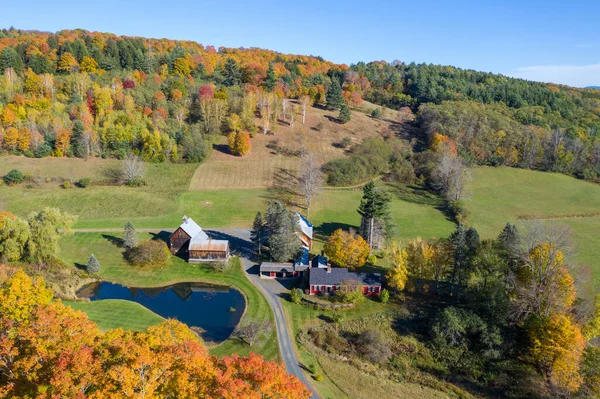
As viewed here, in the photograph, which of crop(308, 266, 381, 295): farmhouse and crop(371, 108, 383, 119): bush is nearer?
crop(308, 266, 381, 295): farmhouse

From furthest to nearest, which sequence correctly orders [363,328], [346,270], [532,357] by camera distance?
[346,270] → [363,328] → [532,357]

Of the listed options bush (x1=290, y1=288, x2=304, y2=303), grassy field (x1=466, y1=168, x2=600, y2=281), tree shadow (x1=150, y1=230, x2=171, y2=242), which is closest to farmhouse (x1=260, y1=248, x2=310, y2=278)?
bush (x1=290, y1=288, x2=304, y2=303)

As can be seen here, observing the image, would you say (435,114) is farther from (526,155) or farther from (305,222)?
(305,222)

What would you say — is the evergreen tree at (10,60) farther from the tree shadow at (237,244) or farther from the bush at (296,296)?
the bush at (296,296)

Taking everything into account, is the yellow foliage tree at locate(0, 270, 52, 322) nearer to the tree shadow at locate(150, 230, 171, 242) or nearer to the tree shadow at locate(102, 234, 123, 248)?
the tree shadow at locate(102, 234, 123, 248)

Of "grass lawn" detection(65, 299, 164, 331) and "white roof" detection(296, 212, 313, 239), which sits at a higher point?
"white roof" detection(296, 212, 313, 239)

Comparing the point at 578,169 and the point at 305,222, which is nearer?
the point at 305,222

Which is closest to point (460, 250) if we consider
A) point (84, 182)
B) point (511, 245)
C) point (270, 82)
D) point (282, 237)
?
point (511, 245)

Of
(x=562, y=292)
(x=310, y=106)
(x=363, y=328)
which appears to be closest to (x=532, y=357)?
(x=562, y=292)
